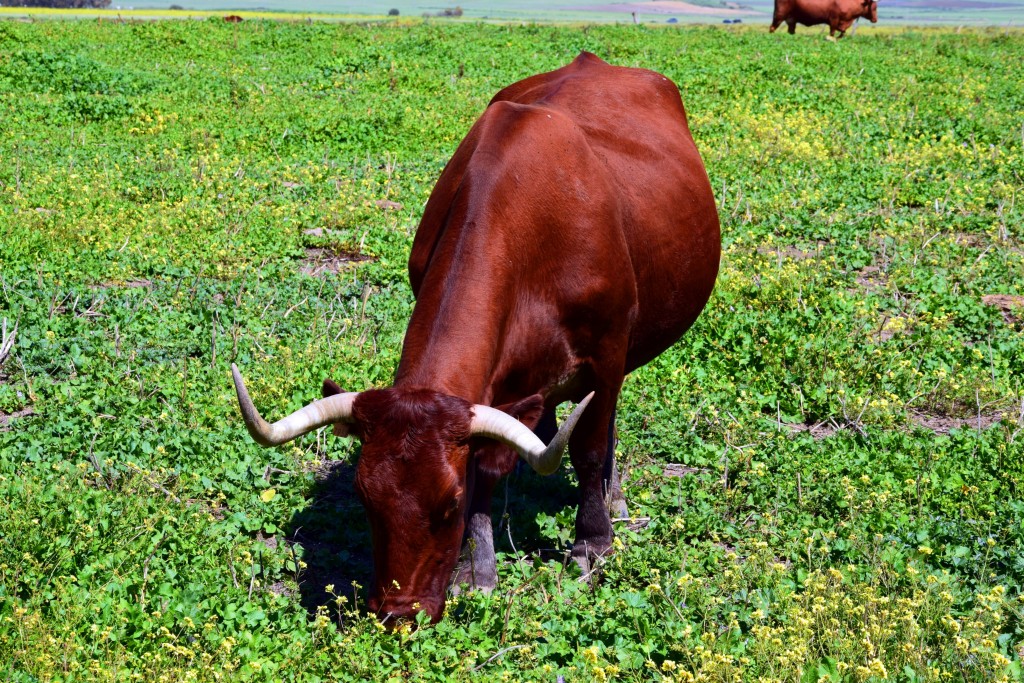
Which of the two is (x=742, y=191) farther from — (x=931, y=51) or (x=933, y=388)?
(x=931, y=51)

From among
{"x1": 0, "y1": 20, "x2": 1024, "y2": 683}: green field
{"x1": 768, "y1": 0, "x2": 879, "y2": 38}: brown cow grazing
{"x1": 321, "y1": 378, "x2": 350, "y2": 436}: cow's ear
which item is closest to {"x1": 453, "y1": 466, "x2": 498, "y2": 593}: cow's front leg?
{"x1": 0, "y1": 20, "x2": 1024, "y2": 683}: green field

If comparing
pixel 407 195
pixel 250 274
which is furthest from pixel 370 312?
pixel 407 195

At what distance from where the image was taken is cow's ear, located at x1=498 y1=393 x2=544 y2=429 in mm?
4945

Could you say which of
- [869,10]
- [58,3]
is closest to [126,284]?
[869,10]

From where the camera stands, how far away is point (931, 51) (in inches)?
957

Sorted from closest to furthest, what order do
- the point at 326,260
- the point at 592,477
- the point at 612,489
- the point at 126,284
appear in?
the point at 592,477, the point at 612,489, the point at 126,284, the point at 326,260

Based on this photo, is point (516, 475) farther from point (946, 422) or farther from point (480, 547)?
point (946, 422)

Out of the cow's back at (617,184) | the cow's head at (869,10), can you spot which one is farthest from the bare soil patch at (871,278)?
the cow's head at (869,10)

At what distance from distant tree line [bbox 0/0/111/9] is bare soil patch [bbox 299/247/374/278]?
5821 cm

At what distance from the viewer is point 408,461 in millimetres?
4570

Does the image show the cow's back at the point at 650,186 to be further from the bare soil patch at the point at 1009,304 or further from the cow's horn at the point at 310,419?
the bare soil patch at the point at 1009,304

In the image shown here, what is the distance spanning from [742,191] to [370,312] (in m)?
5.81

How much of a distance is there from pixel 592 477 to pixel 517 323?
4.16ft

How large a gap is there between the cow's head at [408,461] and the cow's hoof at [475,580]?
78 centimetres
